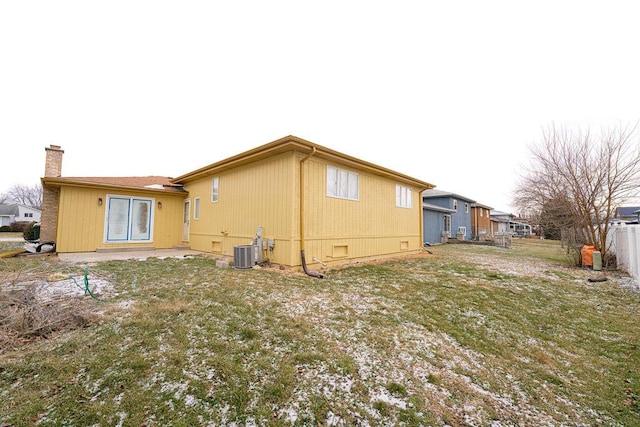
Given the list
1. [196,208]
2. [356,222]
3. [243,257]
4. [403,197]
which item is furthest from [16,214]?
[403,197]

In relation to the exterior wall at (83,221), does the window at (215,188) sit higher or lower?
higher

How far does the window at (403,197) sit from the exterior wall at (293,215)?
0.28m

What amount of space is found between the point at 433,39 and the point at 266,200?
6.90 meters

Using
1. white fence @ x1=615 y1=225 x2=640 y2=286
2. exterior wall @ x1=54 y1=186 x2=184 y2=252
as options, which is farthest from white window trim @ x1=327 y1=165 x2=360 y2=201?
exterior wall @ x1=54 y1=186 x2=184 y2=252

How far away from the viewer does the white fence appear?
6164 millimetres

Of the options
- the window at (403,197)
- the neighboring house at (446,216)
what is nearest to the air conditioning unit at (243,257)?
the window at (403,197)

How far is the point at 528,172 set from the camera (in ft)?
34.8

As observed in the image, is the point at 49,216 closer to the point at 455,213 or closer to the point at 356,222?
the point at 356,222

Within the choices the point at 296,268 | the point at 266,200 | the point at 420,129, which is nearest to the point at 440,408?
the point at 296,268

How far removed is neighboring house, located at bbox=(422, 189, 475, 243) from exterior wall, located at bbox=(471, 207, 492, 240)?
0.86m

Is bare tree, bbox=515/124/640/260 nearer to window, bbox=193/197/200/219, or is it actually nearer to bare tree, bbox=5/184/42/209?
window, bbox=193/197/200/219

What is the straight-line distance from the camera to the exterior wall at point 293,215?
645cm

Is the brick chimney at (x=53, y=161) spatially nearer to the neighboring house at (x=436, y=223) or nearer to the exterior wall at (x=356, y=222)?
the exterior wall at (x=356, y=222)

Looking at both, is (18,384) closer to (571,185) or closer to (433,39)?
(433,39)
